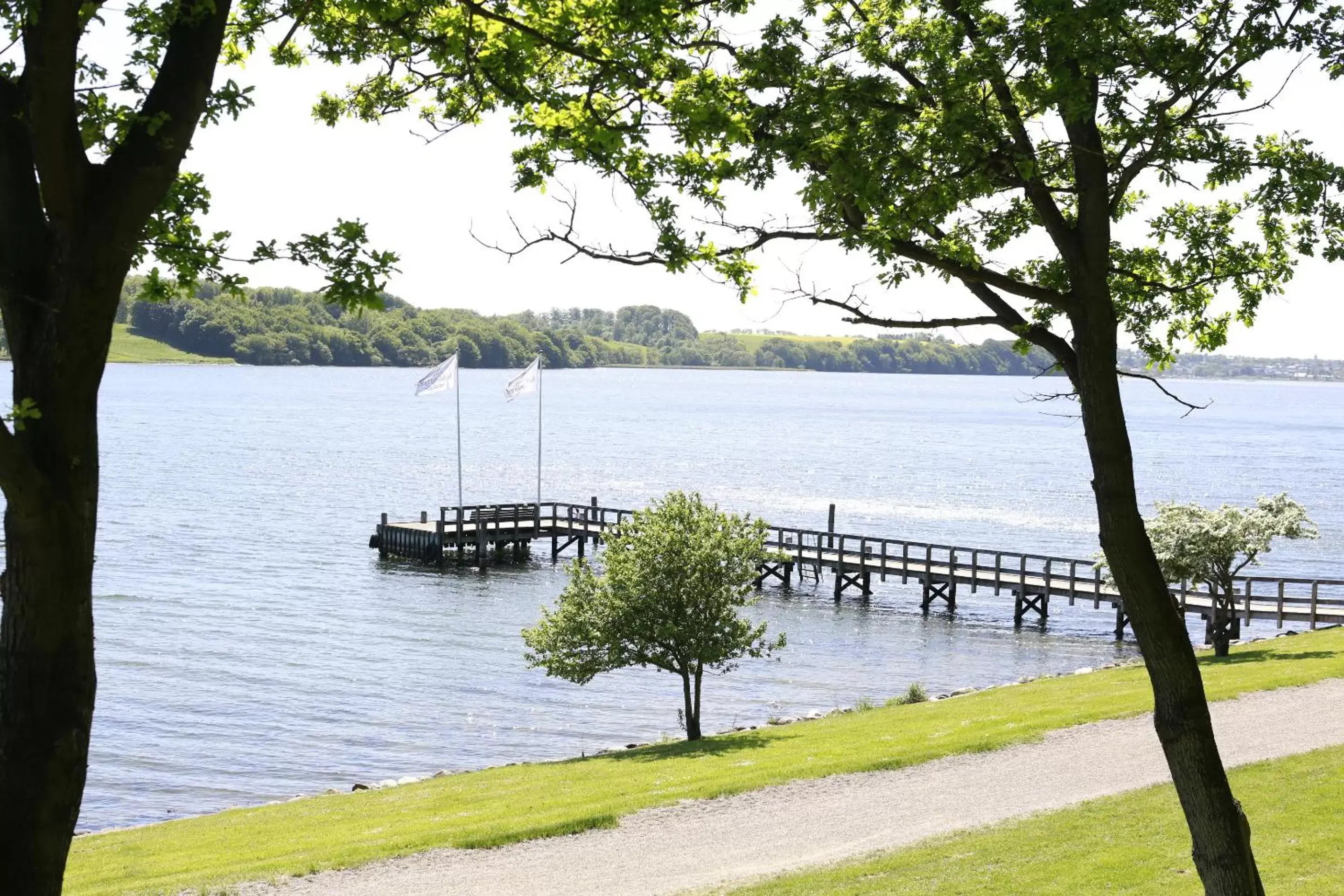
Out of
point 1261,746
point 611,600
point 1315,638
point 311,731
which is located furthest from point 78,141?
point 1315,638

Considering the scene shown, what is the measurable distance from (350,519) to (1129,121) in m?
62.9

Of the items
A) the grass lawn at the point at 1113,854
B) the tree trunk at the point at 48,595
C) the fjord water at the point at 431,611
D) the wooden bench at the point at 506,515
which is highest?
the tree trunk at the point at 48,595

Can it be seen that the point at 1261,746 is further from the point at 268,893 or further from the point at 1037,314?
the point at 268,893

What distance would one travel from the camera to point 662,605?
2455cm

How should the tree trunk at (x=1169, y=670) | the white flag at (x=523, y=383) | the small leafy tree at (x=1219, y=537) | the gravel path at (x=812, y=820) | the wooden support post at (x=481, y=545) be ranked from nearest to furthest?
1. the tree trunk at (x=1169, y=670)
2. the gravel path at (x=812, y=820)
3. the small leafy tree at (x=1219, y=537)
4. the wooden support post at (x=481, y=545)
5. the white flag at (x=523, y=383)

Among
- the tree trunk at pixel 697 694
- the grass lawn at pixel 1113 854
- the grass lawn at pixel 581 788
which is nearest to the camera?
the grass lawn at pixel 1113 854

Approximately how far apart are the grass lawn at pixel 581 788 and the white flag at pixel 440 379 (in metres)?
31.8

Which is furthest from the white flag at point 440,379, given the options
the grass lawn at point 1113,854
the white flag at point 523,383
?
the grass lawn at point 1113,854

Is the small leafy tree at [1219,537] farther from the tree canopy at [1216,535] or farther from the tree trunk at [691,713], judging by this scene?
the tree trunk at [691,713]

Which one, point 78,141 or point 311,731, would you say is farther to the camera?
point 311,731

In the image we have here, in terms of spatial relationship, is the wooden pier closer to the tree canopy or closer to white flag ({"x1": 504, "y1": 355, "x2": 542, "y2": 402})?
the tree canopy

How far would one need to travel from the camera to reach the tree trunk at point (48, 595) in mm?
5379

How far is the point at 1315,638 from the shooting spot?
28.7 meters

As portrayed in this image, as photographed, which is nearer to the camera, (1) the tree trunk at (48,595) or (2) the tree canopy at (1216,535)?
(1) the tree trunk at (48,595)
